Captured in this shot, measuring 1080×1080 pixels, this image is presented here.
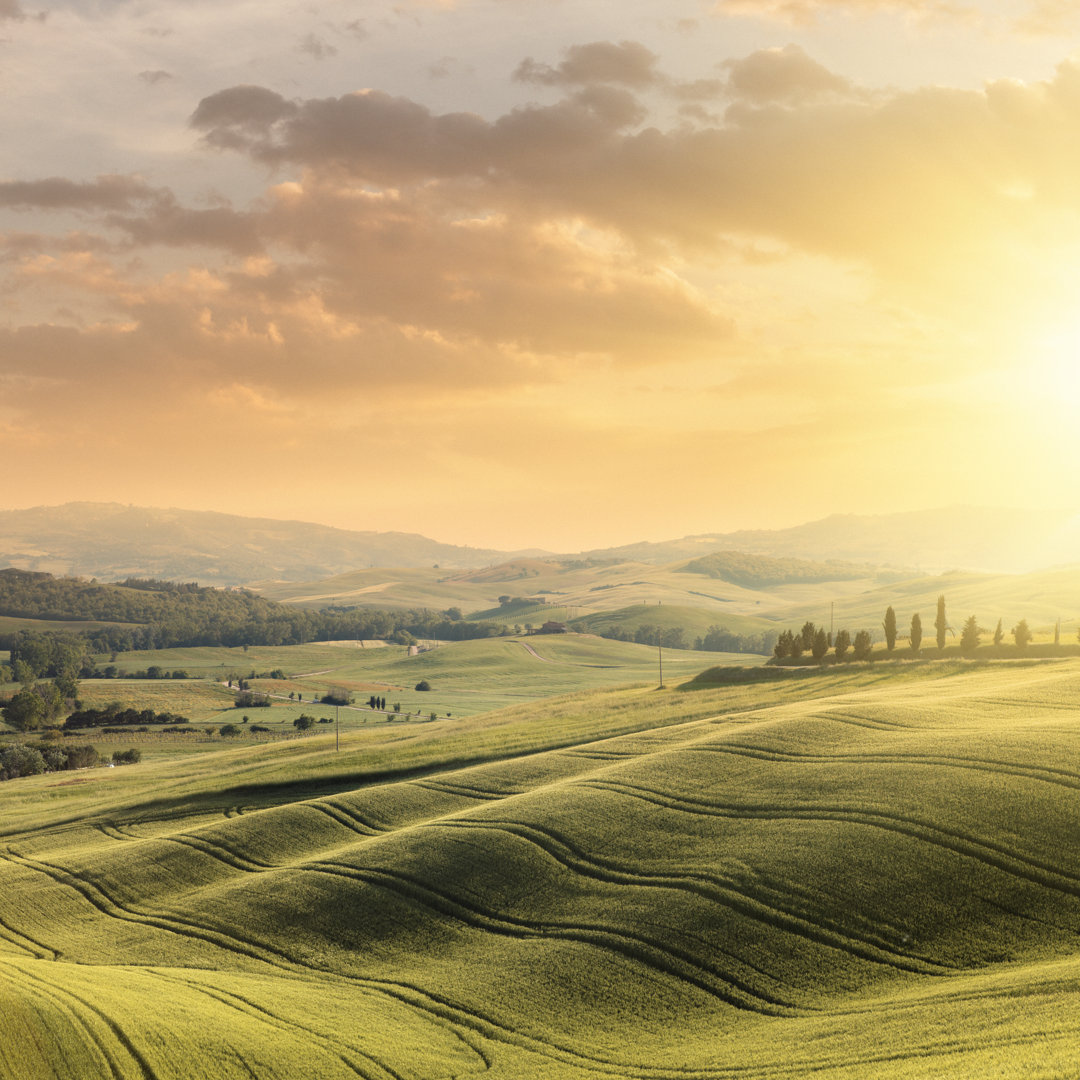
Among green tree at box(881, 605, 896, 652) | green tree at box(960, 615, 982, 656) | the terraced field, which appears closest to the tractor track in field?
A: the terraced field

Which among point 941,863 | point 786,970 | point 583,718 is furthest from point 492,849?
point 583,718

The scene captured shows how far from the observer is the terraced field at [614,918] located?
93.4ft

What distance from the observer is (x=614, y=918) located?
125 feet

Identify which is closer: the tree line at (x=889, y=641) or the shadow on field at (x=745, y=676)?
the tree line at (x=889, y=641)

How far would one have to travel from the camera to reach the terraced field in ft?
93.4

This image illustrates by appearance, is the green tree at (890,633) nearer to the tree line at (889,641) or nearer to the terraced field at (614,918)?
the tree line at (889,641)

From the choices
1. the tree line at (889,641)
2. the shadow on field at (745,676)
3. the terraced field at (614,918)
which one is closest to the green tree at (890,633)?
the tree line at (889,641)

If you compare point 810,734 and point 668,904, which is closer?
point 668,904

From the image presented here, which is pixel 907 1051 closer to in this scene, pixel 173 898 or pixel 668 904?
pixel 668 904

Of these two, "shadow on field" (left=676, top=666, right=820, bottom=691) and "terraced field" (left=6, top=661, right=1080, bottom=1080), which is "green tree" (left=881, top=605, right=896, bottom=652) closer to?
"shadow on field" (left=676, top=666, right=820, bottom=691)

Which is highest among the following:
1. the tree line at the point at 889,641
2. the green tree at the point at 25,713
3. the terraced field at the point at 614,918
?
the tree line at the point at 889,641

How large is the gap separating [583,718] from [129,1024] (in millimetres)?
70975

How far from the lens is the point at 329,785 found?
250ft

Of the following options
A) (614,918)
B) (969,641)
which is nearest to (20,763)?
(614,918)
